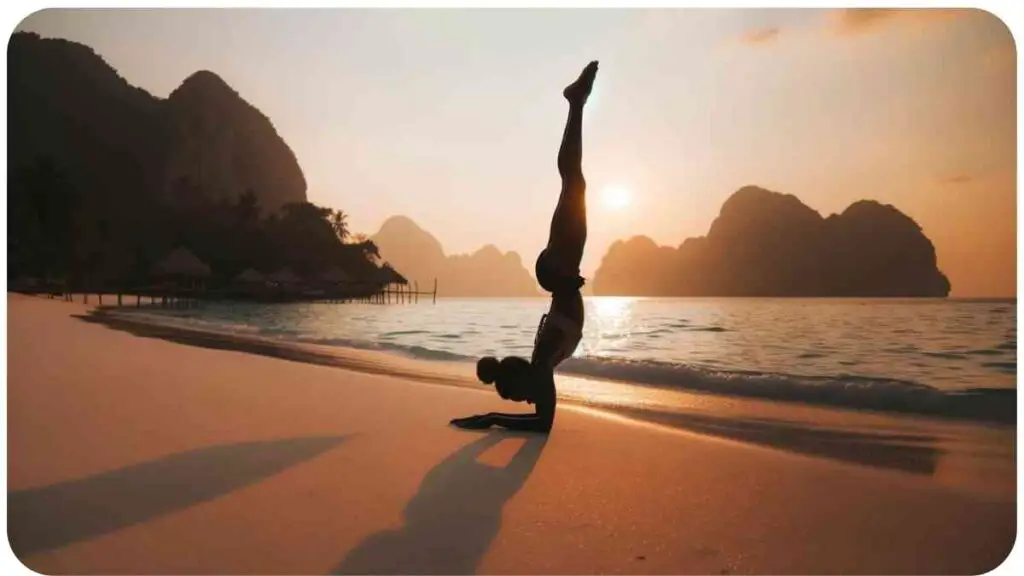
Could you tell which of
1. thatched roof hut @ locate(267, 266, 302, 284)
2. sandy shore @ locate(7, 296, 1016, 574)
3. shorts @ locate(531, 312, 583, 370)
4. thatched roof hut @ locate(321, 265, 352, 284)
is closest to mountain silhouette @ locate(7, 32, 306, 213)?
thatched roof hut @ locate(267, 266, 302, 284)

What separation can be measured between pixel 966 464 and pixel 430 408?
390cm

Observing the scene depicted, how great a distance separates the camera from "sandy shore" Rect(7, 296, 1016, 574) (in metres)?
2.17

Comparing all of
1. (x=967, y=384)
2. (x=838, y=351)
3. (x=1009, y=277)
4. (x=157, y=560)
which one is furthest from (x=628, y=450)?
(x=838, y=351)

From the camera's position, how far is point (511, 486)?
2.84 m

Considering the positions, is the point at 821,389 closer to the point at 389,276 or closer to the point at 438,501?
the point at 438,501

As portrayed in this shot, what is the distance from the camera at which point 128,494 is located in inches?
103

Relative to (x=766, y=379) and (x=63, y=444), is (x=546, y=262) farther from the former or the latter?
(x=766, y=379)

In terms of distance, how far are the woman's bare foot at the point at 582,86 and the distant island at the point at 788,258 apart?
192 inches

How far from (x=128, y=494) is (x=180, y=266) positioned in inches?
1451

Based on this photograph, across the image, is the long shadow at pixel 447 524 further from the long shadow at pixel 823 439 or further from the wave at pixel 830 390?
the wave at pixel 830 390

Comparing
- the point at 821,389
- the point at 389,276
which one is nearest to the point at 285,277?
the point at 389,276

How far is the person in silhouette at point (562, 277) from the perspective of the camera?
12.5 ft

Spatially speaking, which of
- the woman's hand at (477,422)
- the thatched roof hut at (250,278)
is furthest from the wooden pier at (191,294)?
the woman's hand at (477,422)

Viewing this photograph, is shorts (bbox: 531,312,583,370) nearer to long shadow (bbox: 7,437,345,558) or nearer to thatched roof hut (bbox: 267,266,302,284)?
long shadow (bbox: 7,437,345,558)
